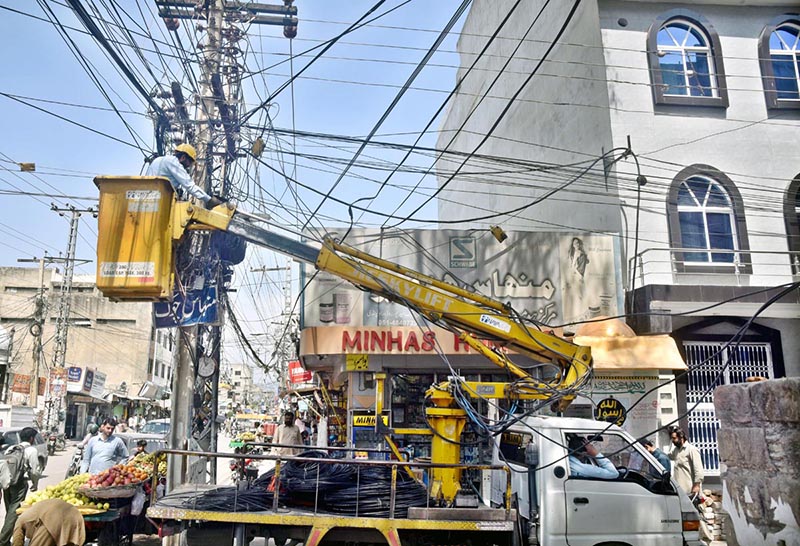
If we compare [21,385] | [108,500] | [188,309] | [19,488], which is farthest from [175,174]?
[21,385]

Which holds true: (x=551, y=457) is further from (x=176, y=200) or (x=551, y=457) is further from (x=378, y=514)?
(x=176, y=200)

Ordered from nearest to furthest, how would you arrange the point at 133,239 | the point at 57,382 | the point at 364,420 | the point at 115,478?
1. the point at 133,239
2. the point at 115,478
3. the point at 364,420
4. the point at 57,382

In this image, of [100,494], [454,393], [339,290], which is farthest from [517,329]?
[339,290]

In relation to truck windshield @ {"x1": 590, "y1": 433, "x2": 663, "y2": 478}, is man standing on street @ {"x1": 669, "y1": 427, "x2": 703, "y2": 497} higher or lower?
lower

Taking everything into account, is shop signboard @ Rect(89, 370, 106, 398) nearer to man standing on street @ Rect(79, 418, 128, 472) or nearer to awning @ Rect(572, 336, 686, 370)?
man standing on street @ Rect(79, 418, 128, 472)

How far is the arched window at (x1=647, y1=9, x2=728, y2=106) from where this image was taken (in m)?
14.9

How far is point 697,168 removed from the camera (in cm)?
1459

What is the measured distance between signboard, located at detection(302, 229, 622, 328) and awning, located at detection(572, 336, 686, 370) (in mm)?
1499

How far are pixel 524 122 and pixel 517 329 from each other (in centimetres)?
1422

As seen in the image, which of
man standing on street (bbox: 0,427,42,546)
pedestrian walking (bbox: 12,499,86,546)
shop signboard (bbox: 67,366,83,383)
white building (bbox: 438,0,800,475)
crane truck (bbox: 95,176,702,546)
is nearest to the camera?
pedestrian walking (bbox: 12,499,86,546)

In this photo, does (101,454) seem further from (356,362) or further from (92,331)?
(92,331)

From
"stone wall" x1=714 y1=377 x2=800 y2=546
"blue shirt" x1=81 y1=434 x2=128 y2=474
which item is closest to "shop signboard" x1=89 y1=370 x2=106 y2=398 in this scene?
"blue shirt" x1=81 y1=434 x2=128 y2=474

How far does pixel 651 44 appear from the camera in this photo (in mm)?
15070

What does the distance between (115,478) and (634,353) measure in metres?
9.61
